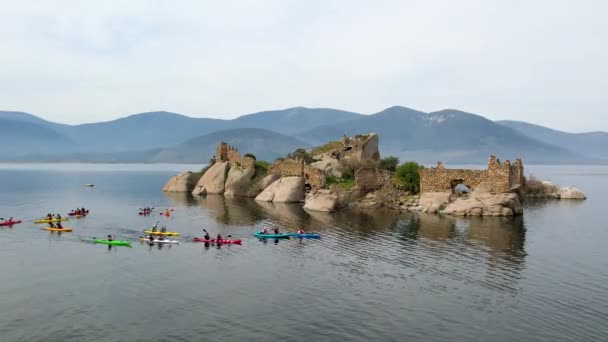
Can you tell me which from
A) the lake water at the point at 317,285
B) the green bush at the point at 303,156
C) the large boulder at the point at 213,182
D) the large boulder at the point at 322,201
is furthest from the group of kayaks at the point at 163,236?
the green bush at the point at 303,156

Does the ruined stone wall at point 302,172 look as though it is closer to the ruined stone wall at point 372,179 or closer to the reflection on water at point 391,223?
the reflection on water at point 391,223

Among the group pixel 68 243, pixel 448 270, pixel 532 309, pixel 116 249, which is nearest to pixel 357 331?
pixel 532 309

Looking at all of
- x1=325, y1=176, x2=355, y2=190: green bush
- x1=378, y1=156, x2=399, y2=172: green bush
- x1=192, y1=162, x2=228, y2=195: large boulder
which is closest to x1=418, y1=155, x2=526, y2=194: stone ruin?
x1=325, y1=176, x2=355, y2=190: green bush

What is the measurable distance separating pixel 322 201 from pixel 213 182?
32177 millimetres

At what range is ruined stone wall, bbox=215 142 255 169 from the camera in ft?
339

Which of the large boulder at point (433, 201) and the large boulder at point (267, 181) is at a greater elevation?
the large boulder at point (267, 181)

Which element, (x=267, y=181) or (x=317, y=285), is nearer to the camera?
(x=317, y=285)

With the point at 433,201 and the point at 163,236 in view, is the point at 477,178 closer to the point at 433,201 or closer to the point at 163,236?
the point at 433,201

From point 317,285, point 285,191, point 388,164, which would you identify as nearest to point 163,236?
point 317,285

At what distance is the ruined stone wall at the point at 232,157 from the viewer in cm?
10319

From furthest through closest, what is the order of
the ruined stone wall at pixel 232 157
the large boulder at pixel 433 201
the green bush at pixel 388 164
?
the ruined stone wall at pixel 232 157 → the green bush at pixel 388 164 → the large boulder at pixel 433 201

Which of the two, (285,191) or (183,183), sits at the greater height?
(183,183)

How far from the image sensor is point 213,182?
10494 cm

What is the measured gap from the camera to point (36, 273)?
38844mm
